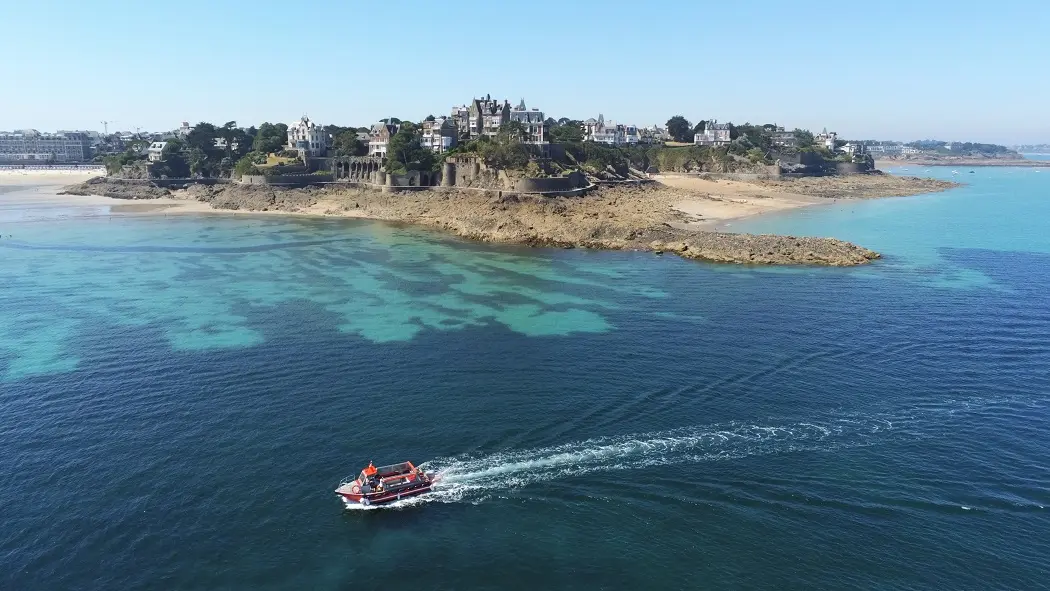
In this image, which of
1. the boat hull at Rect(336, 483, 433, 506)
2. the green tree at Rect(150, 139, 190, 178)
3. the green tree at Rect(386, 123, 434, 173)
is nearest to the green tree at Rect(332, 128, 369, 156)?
the green tree at Rect(386, 123, 434, 173)

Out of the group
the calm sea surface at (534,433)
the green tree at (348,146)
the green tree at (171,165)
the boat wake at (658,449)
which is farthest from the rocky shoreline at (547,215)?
the boat wake at (658,449)

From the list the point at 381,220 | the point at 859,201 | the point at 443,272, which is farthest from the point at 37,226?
the point at 859,201

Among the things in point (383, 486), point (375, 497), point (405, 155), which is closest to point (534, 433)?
point (383, 486)

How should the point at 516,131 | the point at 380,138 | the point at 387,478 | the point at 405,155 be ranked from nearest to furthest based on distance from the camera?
the point at 387,478, the point at 405,155, the point at 516,131, the point at 380,138

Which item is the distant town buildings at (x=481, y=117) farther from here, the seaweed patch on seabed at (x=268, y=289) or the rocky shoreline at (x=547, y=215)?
the seaweed patch on seabed at (x=268, y=289)

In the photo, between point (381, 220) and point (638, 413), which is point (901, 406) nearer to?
point (638, 413)

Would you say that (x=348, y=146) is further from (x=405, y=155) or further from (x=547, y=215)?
(x=547, y=215)
